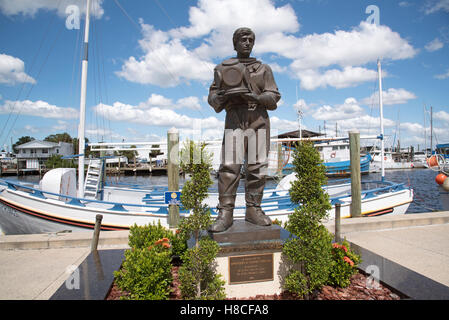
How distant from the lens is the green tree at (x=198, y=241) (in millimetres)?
2945

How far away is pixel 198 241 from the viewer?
320 centimetres

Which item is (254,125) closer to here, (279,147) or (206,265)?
(206,265)

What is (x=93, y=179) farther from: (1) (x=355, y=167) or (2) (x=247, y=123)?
(1) (x=355, y=167)

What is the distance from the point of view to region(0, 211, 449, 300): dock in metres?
3.28

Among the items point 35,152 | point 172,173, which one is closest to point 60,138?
point 35,152

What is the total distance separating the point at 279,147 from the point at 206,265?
993 centimetres

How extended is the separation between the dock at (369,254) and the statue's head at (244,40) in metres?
3.58

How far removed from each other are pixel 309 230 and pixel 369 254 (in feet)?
5.56

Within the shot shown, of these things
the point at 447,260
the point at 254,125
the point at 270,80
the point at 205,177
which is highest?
the point at 270,80

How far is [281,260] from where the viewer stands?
341 centimetres

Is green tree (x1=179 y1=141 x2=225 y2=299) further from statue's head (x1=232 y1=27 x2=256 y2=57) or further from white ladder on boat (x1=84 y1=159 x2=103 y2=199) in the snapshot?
white ladder on boat (x1=84 y1=159 x2=103 y2=199)

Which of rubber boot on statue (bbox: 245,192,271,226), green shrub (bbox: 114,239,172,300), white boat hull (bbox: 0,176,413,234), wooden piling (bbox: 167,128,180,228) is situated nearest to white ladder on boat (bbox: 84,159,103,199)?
white boat hull (bbox: 0,176,413,234)

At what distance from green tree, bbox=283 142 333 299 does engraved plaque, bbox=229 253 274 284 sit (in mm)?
254
